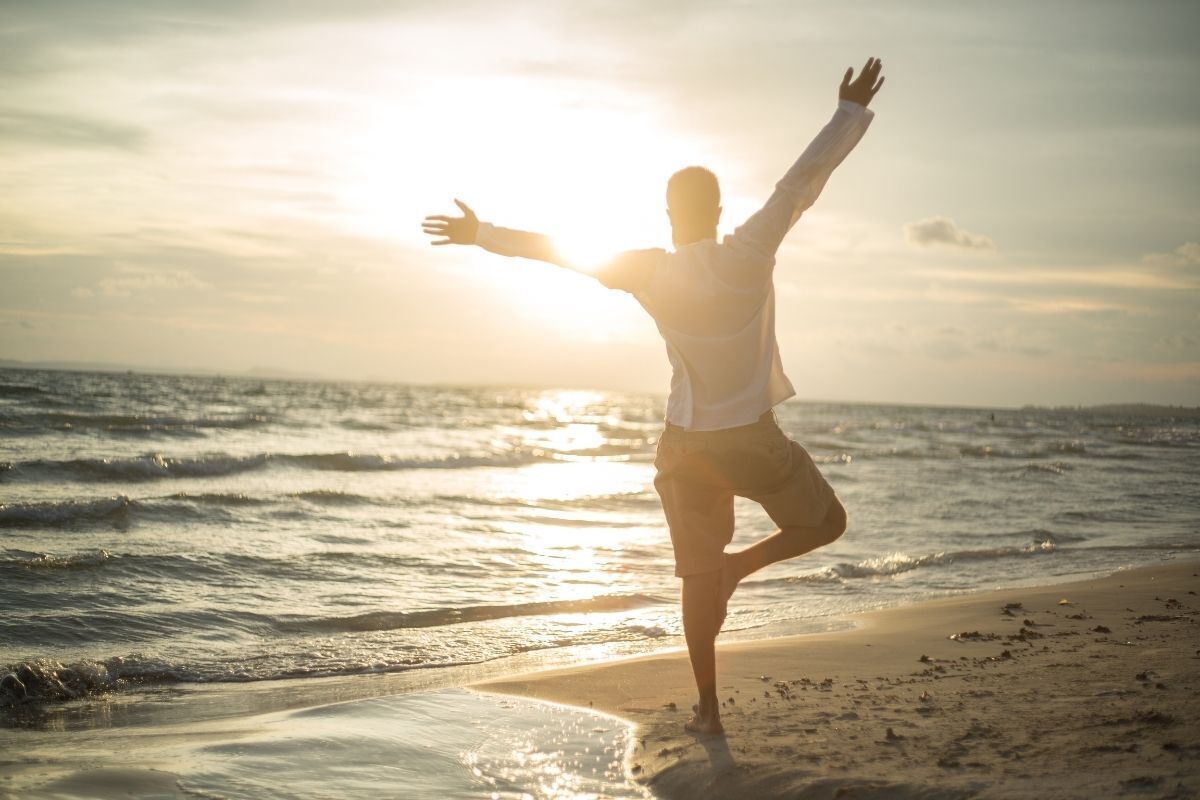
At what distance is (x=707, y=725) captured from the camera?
411 cm

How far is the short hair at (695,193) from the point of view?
12.5 ft

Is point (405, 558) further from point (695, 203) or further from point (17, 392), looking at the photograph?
point (17, 392)

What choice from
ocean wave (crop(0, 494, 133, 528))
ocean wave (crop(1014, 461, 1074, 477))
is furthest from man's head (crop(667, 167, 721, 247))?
ocean wave (crop(1014, 461, 1074, 477))

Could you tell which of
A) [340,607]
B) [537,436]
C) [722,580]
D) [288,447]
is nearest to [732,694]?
[722,580]

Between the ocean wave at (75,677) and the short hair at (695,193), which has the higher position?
the short hair at (695,193)

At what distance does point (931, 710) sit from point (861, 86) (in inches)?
103

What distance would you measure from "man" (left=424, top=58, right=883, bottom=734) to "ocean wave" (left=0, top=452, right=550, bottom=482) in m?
15.0

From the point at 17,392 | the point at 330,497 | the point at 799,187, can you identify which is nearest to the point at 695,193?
the point at 799,187

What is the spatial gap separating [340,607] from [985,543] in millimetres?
8509

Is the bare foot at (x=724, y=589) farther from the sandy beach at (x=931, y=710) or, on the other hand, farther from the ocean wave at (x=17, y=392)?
the ocean wave at (x=17, y=392)

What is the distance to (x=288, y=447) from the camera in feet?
84.2

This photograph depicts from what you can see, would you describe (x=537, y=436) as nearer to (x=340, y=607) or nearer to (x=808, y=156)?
(x=340, y=607)

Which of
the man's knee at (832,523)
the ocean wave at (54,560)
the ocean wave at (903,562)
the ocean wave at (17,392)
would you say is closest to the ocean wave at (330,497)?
the ocean wave at (54,560)

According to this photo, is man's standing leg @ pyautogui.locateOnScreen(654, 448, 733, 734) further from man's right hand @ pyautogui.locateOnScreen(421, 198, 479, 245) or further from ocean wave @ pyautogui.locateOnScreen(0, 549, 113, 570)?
ocean wave @ pyautogui.locateOnScreen(0, 549, 113, 570)
